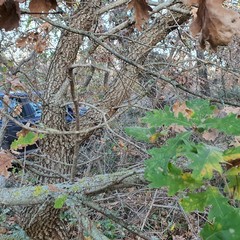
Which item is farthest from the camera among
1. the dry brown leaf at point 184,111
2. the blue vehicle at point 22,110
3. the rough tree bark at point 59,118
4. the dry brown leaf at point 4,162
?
the rough tree bark at point 59,118

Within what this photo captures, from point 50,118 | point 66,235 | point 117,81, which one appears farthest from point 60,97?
point 66,235

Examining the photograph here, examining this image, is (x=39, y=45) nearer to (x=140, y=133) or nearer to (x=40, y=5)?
(x=140, y=133)

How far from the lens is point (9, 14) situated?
2.67ft

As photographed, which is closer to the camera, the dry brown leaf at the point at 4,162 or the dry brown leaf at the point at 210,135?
the dry brown leaf at the point at 210,135

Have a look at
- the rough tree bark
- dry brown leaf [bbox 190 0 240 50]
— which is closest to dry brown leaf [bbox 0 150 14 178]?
the rough tree bark

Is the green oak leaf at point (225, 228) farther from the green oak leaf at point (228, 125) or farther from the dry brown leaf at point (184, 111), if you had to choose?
the dry brown leaf at point (184, 111)

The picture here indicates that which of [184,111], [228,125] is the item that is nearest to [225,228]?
[228,125]

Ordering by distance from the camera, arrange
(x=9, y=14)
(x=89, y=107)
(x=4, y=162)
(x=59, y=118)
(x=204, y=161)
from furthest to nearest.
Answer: (x=59, y=118)
(x=89, y=107)
(x=4, y=162)
(x=204, y=161)
(x=9, y=14)

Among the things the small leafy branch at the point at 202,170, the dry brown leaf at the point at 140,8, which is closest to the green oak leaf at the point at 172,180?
the small leafy branch at the point at 202,170

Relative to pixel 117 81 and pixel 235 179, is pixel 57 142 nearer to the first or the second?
pixel 117 81

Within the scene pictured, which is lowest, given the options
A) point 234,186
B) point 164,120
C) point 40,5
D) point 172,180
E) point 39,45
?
point 234,186

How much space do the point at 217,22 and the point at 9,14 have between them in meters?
0.43

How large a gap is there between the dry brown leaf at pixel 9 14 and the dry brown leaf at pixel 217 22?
14.8 inches

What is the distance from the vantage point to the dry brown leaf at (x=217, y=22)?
68cm
